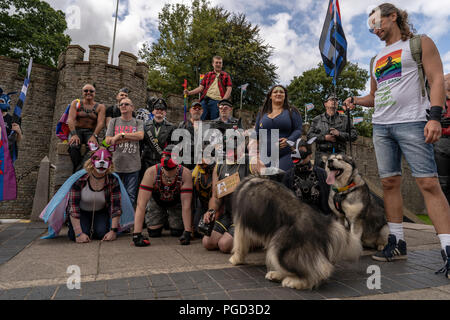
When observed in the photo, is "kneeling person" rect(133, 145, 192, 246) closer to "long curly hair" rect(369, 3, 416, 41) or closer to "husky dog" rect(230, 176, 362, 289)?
"husky dog" rect(230, 176, 362, 289)

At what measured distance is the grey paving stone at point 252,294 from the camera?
224cm

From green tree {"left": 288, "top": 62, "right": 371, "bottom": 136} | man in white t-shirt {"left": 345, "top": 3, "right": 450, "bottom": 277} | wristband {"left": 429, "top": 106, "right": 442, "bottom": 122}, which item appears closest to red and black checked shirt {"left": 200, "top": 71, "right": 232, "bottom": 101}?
man in white t-shirt {"left": 345, "top": 3, "right": 450, "bottom": 277}

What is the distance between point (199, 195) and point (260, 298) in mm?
2794

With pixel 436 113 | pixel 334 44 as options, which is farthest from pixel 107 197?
pixel 334 44

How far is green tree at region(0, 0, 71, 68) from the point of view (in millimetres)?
22625

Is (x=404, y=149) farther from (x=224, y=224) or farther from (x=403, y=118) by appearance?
(x=224, y=224)

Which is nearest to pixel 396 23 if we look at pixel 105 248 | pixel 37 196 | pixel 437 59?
pixel 437 59

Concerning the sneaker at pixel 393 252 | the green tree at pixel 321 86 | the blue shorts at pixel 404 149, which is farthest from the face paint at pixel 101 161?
the green tree at pixel 321 86

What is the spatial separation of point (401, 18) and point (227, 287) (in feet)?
11.7

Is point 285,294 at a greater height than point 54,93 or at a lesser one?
lesser

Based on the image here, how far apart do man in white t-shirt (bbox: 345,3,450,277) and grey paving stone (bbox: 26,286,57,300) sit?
Answer: 3.52m

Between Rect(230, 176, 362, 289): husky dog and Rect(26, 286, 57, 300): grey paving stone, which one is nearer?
Rect(26, 286, 57, 300): grey paving stone

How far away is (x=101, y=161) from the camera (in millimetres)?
4434
